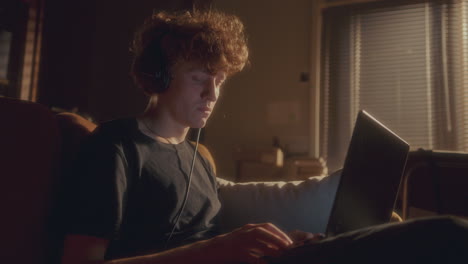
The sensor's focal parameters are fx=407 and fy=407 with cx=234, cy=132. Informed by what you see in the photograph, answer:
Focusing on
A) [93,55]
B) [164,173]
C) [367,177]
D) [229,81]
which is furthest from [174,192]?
[229,81]

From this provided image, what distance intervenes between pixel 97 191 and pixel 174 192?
0.22 metres

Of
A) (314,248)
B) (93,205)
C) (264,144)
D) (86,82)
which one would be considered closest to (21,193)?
(93,205)

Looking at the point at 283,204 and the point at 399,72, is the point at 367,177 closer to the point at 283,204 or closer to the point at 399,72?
the point at 283,204

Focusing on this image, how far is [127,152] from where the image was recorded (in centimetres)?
92

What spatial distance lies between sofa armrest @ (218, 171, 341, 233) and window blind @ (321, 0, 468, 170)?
219 centimetres

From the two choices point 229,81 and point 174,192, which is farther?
point 229,81

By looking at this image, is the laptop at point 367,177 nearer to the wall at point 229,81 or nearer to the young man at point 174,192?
the young man at point 174,192

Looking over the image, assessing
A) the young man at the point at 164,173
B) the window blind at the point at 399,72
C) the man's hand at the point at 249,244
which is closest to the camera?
the man's hand at the point at 249,244

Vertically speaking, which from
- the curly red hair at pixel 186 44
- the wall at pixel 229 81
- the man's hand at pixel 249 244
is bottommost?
the man's hand at pixel 249 244

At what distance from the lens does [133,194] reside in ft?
2.99

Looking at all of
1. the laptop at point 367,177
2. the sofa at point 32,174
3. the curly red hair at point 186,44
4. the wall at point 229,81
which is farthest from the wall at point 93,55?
the laptop at point 367,177

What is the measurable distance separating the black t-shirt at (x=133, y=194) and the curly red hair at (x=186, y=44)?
0.70ft

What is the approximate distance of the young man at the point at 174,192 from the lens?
19.4 inches

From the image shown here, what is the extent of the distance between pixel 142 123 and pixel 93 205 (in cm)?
33
